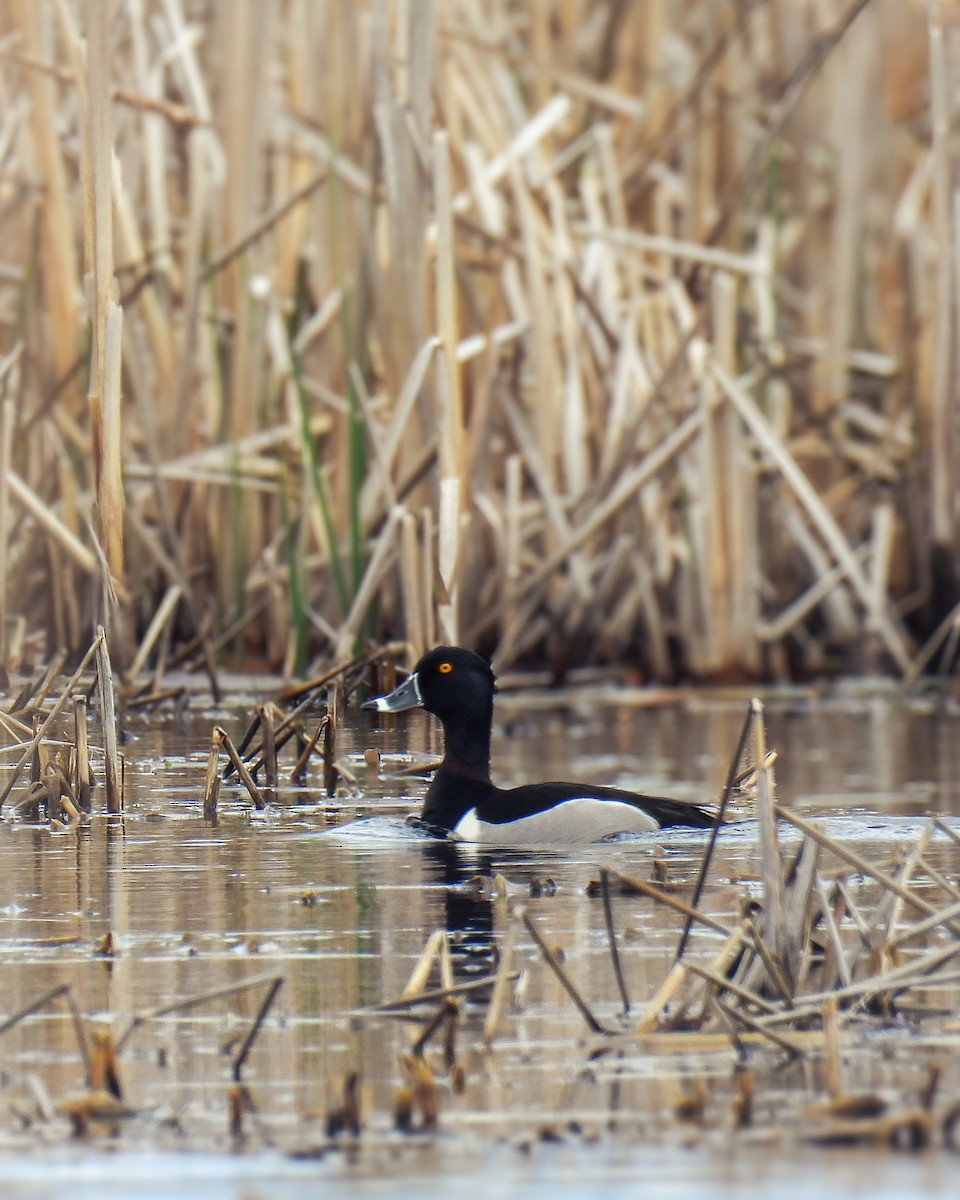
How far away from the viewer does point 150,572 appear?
9008mm

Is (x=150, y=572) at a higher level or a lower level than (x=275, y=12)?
lower

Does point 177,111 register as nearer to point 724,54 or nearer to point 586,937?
point 724,54

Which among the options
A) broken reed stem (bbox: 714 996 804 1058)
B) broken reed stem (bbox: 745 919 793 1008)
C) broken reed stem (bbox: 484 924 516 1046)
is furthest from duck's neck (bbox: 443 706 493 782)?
broken reed stem (bbox: 714 996 804 1058)

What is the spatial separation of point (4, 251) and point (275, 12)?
1588mm

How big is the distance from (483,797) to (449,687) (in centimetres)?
44

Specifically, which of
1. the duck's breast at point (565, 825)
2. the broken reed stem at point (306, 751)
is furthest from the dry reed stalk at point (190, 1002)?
the broken reed stem at point (306, 751)

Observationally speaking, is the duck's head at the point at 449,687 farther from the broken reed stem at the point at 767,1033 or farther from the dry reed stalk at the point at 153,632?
the broken reed stem at the point at 767,1033

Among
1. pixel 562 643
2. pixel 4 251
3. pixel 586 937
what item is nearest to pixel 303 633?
pixel 562 643

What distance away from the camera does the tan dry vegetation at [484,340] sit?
8.35 meters

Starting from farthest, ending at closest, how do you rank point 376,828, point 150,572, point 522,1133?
point 150,572
point 376,828
point 522,1133

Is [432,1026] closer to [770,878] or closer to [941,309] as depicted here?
[770,878]

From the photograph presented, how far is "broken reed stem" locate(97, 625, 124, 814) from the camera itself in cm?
→ 570

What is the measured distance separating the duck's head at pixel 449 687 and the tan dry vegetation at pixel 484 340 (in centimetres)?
50

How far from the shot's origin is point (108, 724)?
5738mm
